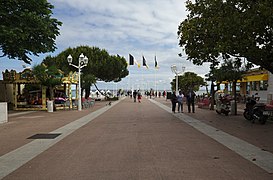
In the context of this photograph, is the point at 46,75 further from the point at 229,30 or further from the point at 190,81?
the point at 190,81

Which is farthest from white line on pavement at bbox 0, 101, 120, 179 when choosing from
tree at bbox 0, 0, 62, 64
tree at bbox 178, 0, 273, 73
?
tree at bbox 0, 0, 62, 64

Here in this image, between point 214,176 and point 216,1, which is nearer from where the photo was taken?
point 214,176

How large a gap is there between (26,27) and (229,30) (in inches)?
498

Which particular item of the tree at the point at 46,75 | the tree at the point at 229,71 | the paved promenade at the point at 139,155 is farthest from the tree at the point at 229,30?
the tree at the point at 46,75

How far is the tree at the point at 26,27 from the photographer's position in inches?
732

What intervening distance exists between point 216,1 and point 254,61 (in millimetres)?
3793

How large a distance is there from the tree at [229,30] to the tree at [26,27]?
9.55 meters

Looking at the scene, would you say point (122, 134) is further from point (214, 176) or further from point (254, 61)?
point (254, 61)

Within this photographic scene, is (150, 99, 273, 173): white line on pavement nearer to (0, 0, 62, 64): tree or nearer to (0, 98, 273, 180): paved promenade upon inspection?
(0, 98, 273, 180): paved promenade

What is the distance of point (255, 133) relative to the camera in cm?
1151

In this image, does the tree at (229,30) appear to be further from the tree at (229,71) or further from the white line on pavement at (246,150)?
the tree at (229,71)

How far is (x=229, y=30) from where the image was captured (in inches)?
525

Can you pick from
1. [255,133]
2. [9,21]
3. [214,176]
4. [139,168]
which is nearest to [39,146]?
[139,168]

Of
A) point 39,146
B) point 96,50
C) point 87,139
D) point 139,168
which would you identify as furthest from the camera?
point 96,50
